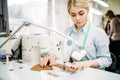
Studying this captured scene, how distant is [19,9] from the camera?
3.14 m

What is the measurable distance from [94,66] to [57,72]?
317 millimetres

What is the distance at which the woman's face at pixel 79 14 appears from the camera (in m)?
1.53

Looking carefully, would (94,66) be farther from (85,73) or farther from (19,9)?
(19,9)

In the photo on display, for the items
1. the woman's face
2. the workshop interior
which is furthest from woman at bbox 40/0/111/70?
the workshop interior

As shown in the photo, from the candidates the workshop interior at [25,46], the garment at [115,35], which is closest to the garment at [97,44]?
the workshop interior at [25,46]

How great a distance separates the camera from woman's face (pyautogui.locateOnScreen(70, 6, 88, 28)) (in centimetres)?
153

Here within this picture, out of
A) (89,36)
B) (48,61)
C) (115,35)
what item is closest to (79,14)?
(89,36)

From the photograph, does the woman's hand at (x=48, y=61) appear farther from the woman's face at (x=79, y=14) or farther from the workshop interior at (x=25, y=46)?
the woman's face at (x=79, y=14)

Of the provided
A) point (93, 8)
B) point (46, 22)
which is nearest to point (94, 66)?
point (46, 22)

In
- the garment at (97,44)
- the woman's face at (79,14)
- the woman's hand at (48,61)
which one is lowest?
the woman's hand at (48,61)

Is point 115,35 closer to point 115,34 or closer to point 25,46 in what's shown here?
point 115,34

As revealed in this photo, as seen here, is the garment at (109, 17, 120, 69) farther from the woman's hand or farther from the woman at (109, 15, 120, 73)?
the woman's hand

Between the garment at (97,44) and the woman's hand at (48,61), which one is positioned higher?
the garment at (97,44)

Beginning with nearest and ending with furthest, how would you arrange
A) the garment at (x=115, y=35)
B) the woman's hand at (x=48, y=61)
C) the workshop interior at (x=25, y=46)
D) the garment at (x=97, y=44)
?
the workshop interior at (x=25, y=46) < the woman's hand at (x=48, y=61) < the garment at (x=97, y=44) < the garment at (x=115, y=35)
